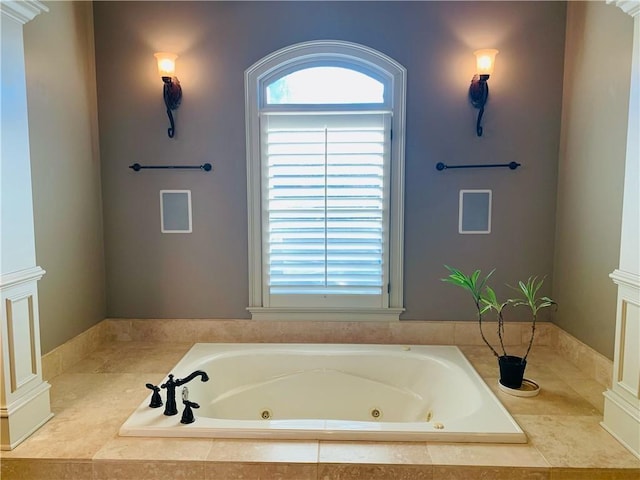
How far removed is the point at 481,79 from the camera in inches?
100

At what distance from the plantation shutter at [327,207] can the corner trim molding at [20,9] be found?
127 centimetres

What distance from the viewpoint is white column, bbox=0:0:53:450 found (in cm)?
162

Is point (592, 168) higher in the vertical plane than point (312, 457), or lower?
higher

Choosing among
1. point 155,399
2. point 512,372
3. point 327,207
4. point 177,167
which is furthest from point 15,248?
point 512,372

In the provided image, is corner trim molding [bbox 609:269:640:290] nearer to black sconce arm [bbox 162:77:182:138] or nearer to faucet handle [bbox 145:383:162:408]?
faucet handle [bbox 145:383:162:408]

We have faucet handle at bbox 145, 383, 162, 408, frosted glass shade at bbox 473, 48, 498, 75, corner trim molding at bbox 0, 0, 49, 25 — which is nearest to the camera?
corner trim molding at bbox 0, 0, 49, 25

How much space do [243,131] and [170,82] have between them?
517mm

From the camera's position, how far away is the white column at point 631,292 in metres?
1.63

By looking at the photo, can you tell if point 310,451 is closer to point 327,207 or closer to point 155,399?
point 155,399

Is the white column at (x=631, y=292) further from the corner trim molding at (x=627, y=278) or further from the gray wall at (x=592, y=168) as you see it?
the gray wall at (x=592, y=168)

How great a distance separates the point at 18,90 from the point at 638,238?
2.46m

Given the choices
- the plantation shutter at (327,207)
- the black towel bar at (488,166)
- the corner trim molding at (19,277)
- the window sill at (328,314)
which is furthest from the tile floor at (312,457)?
the black towel bar at (488,166)

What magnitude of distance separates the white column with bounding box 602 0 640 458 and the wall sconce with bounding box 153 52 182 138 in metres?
2.24

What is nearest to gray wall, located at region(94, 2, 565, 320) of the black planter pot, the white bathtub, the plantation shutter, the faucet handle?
the plantation shutter
